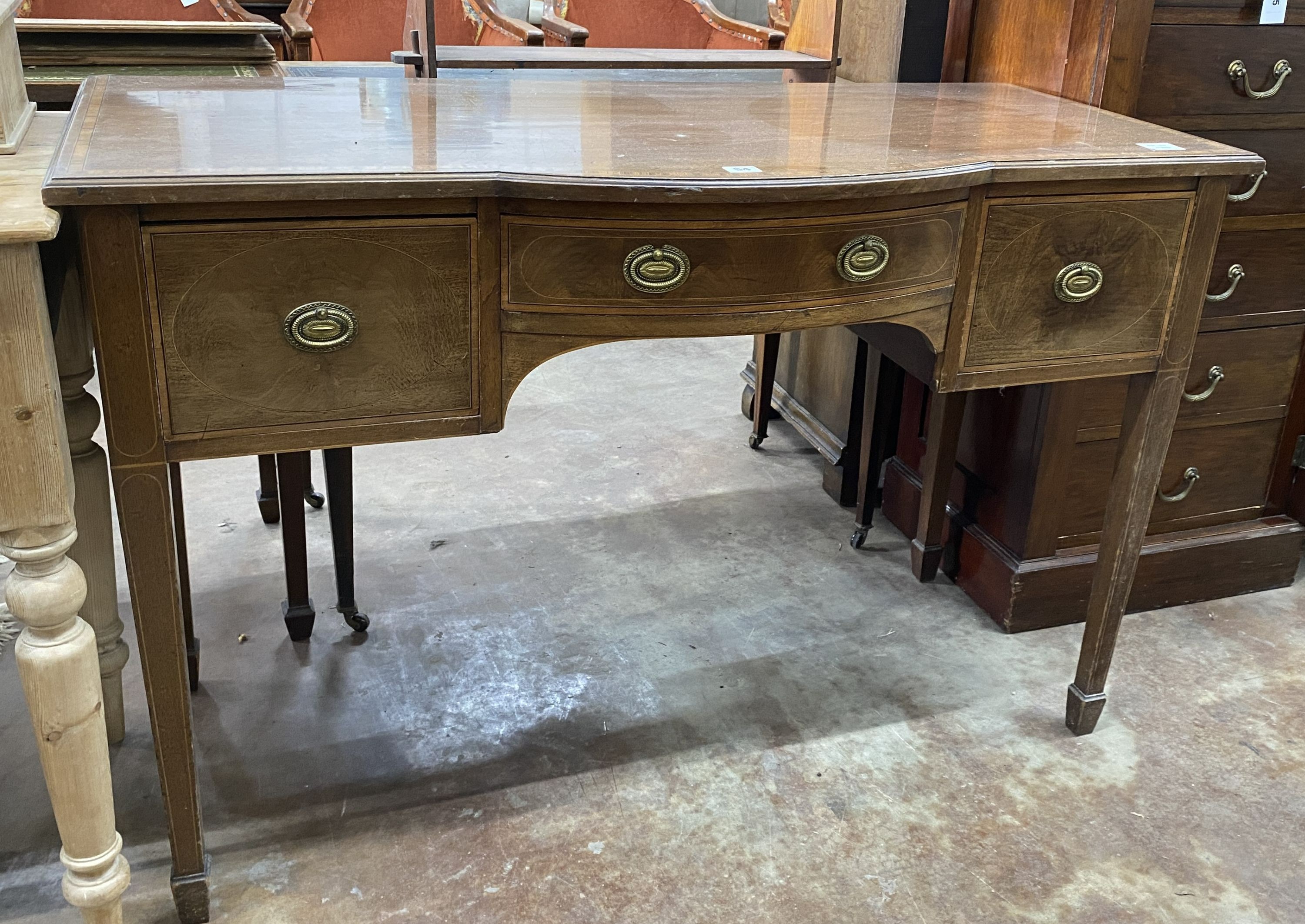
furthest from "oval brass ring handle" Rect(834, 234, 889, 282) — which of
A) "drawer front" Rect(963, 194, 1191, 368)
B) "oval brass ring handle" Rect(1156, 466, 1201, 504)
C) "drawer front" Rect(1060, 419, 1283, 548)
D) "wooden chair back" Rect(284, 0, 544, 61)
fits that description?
"wooden chair back" Rect(284, 0, 544, 61)

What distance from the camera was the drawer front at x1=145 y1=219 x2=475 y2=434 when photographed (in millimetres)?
1155

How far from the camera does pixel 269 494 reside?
7.90 ft

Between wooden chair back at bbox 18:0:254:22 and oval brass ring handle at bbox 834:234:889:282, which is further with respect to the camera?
wooden chair back at bbox 18:0:254:22

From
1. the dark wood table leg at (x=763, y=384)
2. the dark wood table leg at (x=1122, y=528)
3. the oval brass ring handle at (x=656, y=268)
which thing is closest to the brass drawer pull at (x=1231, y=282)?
the dark wood table leg at (x=1122, y=528)

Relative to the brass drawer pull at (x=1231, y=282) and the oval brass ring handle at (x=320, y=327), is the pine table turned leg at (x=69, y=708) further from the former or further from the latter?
the brass drawer pull at (x=1231, y=282)

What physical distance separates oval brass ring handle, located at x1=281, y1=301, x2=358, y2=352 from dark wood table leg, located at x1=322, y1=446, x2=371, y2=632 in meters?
0.60

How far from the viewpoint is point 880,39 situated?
2.30 metres

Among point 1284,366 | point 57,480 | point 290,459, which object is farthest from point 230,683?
point 1284,366

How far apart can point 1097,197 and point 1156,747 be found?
88 centimetres

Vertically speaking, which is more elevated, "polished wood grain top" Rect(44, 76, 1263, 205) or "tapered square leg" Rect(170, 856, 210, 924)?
"polished wood grain top" Rect(44, 76, 1263, 205)

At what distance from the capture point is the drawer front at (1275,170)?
192 centimetres

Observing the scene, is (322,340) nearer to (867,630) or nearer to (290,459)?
(290,459)

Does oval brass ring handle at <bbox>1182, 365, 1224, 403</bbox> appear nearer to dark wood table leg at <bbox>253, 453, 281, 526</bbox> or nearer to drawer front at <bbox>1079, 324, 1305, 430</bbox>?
drawer front at <bbox>1079, 324, 1305, 430</bbox>

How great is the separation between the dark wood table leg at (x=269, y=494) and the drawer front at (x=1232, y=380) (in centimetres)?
155
